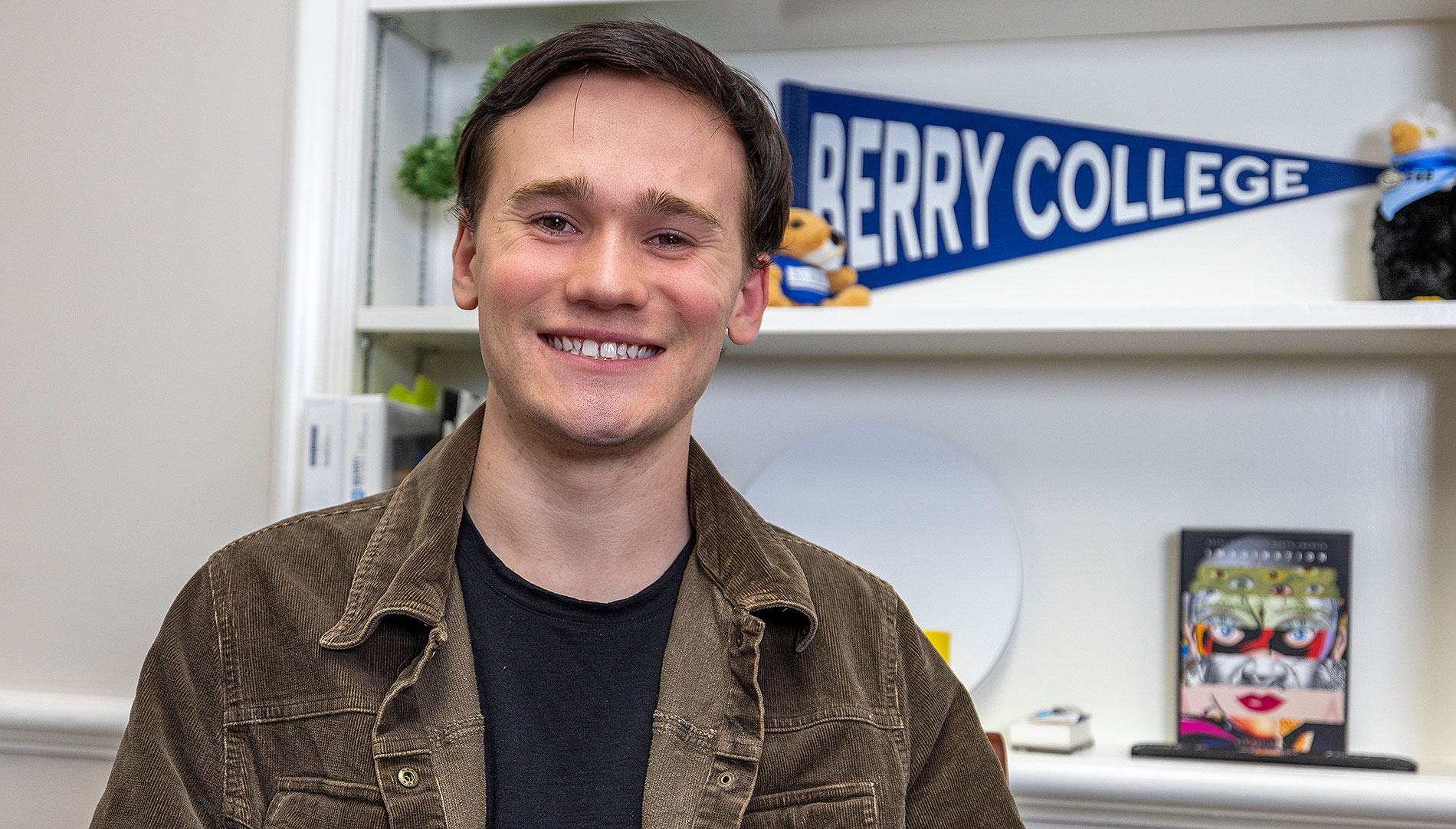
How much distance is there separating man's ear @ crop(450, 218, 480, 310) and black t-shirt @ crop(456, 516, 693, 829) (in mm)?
202

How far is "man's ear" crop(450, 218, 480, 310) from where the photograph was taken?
105cm

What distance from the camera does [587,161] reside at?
3.07 feet

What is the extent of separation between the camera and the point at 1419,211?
4.43ft

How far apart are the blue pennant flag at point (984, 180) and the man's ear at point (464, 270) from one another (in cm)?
61

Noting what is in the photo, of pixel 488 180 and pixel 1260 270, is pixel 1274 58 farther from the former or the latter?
pixel 488 180

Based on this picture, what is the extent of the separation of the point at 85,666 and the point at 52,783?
0.51 ft

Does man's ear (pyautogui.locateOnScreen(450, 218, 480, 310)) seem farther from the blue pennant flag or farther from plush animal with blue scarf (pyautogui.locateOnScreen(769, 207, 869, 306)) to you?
the blue pennant flag

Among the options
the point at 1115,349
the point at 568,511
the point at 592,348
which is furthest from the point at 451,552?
the point at 1115,349

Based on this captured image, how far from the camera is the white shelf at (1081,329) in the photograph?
4.18 feet

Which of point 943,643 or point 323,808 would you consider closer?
point 323,808

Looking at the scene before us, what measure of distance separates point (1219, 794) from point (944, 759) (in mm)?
486

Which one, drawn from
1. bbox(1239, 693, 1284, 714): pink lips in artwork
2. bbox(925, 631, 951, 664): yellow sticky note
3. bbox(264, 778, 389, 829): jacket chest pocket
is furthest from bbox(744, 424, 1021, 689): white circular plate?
bbox(264, 778, 389, 829): jacket chest pocket

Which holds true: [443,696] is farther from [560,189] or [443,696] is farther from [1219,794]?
[1219,794]

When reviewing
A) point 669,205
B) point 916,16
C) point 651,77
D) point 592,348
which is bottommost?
point 592,348
